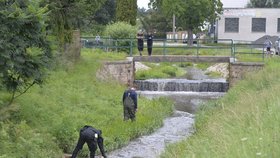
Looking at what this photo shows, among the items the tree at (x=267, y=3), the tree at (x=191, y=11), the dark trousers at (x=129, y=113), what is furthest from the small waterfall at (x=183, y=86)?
the tree at (x=267, y=3)

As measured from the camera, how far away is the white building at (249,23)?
7006 cm

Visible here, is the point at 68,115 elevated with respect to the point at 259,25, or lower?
lower

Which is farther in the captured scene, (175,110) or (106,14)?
(106,14)

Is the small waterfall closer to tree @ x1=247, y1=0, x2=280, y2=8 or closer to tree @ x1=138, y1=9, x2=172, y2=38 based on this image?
tree @ x1=138, y1=9, x2=172, y2=38

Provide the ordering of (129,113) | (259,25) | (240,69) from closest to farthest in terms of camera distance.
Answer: (129,113) → (240,69) → (259,25)

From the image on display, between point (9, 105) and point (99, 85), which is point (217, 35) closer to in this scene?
point (99, 85)

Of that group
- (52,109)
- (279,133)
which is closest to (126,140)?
(52,109)

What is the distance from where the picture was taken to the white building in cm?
7006

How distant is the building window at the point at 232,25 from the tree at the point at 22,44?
186 ft

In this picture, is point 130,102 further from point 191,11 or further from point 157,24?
point 157,24

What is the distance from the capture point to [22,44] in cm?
1577

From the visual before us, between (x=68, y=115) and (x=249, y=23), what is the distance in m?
54.5

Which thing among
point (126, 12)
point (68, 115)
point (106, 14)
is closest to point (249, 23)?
point (106, 14)

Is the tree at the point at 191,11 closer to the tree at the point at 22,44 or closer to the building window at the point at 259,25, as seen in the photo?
the building window at the point at 259,25
